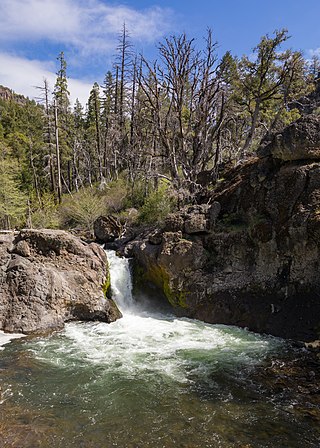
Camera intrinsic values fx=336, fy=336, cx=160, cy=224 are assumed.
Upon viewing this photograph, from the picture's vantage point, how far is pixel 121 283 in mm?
14758

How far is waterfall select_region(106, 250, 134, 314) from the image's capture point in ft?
46.5

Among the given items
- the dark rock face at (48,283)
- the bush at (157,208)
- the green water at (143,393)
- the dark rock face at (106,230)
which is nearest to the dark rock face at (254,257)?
the green water at (143,393)

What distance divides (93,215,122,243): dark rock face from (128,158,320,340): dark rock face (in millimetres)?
4615

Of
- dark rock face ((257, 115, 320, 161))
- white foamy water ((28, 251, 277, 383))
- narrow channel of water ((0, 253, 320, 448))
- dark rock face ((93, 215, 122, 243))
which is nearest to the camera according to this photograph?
narrow channel of water ((0, 253, 320, 448))

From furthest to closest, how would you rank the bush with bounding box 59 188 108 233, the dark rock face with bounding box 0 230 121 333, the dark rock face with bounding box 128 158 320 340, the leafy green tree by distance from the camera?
the leafy green tree → the bush with bounding box 59 188 108 233 → the dark rock face with bounding box 0 230 121 333 → the dark rock face with bounding box 128 158 320 340

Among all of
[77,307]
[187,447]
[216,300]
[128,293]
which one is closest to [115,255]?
[128,293]

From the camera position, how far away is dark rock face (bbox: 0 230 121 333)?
37.4 ft

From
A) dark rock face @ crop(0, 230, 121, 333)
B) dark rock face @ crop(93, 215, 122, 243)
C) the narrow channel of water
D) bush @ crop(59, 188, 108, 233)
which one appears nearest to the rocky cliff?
the narrow channel of water

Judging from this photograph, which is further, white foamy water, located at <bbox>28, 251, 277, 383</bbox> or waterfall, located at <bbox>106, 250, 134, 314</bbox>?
waterfall, located at <bbox>106, 250, 134, 314</bbox>

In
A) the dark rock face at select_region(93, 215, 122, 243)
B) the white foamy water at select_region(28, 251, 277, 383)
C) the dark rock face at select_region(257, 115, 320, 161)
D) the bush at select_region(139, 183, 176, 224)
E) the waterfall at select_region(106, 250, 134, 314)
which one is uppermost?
the dark rock face at select_region(257, 115, 320, 161)

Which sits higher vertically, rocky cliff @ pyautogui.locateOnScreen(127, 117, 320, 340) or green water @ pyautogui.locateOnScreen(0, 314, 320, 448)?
rocky cliff @ pyautogui.locateOnScreen(127, 117, 320, 340)

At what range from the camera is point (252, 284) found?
39.0 feet

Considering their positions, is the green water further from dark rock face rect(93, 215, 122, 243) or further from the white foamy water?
dark rock face rect(93, 215, 122, 243)

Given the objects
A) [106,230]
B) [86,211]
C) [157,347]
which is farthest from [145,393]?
[86,211]
